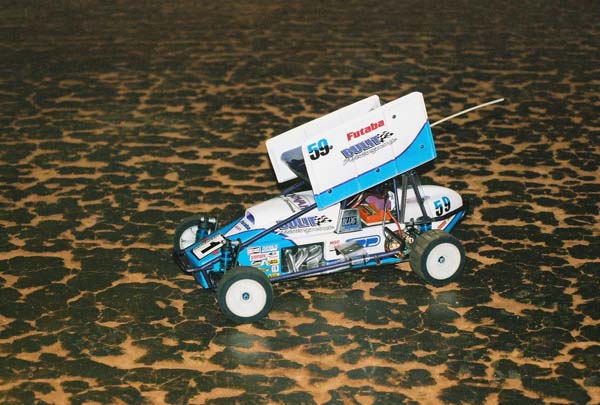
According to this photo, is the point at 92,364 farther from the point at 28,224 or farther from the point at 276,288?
the point at 28,224

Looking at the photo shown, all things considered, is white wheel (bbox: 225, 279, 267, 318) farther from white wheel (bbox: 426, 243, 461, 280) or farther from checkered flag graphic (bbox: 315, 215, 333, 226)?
white wheel (bbox: 426, 243, 461, 280)

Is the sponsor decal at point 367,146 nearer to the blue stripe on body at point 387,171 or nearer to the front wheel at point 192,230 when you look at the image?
the blue stripe on body at point 387,171

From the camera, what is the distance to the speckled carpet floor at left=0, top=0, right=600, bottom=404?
222 inches

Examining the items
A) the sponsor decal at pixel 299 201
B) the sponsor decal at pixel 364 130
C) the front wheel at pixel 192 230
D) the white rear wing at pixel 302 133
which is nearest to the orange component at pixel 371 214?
the sponsor decal at pixel 299 201

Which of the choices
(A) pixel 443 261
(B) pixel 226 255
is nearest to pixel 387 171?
(A) pixel 443 261

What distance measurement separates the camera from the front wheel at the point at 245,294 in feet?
19.6

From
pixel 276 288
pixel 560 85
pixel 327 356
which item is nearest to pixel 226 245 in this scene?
pixel 276 288

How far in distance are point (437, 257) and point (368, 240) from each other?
1.63ft

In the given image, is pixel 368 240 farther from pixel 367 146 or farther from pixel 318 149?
pixel 318 149

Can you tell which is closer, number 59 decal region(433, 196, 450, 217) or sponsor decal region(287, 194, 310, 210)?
sponsor decal region(287, 194, 310, 210)

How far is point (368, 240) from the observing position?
6.51m

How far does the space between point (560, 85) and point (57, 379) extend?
7.10 meters

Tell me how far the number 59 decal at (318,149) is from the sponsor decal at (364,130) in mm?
165

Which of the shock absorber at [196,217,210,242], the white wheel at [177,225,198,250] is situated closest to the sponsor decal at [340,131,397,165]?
the shock absorber at [196,217,210,242]
